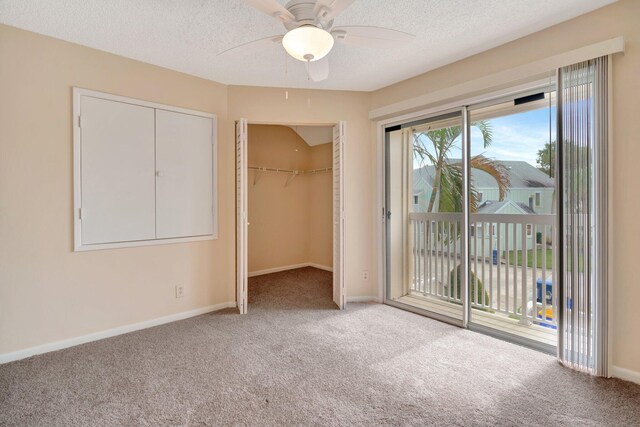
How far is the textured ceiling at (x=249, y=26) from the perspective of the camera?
2000 millimetres

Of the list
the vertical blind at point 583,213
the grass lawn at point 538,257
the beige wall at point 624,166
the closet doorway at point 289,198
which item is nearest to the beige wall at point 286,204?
the closet doorway at point 289,198

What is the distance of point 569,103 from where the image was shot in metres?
2.14

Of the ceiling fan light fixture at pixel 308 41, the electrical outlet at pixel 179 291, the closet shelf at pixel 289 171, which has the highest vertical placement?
the ceiling fan light fixture at pixel 308 41

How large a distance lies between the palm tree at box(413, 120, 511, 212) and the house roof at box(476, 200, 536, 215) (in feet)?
0.17

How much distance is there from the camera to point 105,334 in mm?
2650

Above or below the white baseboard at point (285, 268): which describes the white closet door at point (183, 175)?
above

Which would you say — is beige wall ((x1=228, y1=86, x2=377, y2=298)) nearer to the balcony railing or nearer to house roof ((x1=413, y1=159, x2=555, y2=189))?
the balcony railing

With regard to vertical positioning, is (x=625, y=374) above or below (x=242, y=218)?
below

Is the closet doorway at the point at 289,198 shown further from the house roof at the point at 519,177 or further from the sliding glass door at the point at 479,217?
the house roof at the point at 519,177

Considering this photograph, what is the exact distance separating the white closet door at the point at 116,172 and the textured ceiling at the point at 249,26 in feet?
1.70

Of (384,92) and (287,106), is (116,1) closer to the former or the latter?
(287,106)

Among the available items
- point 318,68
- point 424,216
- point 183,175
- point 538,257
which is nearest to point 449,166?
point 424,216

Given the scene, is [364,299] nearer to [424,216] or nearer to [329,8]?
[424,216]

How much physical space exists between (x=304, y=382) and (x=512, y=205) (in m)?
2.39
